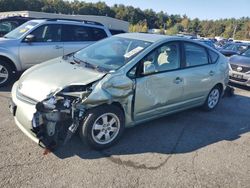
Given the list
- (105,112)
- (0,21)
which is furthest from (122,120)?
(0,21)

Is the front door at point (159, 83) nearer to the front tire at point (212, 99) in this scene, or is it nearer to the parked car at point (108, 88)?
the parked car at point (108, 88)

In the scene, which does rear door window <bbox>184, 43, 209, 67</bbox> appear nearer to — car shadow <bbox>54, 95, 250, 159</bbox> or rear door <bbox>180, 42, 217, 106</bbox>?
rear door <bbox>180, 42, 217, 106</bbox>

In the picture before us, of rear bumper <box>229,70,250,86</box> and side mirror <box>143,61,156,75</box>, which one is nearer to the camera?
side mirror <box>143,61,156,75</box>

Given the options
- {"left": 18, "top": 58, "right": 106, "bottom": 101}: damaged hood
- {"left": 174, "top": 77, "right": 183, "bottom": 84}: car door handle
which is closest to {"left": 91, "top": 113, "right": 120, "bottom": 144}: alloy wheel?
{"left": 18, "top": 58, "right": 106, "bottom": 101}: damaged hood

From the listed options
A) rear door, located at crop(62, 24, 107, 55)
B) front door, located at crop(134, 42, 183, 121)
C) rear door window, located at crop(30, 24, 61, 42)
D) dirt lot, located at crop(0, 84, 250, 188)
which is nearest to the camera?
dirt lot, located at crop(0, 84, 250, 188)

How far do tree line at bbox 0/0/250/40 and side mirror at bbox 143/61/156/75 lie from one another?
60974 millimetres

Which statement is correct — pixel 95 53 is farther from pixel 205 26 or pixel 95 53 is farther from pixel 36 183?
pixel 205 26

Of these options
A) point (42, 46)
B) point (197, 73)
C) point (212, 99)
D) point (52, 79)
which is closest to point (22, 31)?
point (42, 46)

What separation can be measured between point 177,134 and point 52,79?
2308 millimetres

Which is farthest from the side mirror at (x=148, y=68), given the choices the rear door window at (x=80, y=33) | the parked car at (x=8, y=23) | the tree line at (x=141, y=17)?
the tree line at (x=141, y=17)

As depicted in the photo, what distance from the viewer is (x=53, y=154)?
365 centimetres

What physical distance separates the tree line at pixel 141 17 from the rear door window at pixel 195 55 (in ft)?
198

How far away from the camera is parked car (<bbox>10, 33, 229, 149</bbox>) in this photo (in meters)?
3.52

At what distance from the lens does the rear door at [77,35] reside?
7.61m
